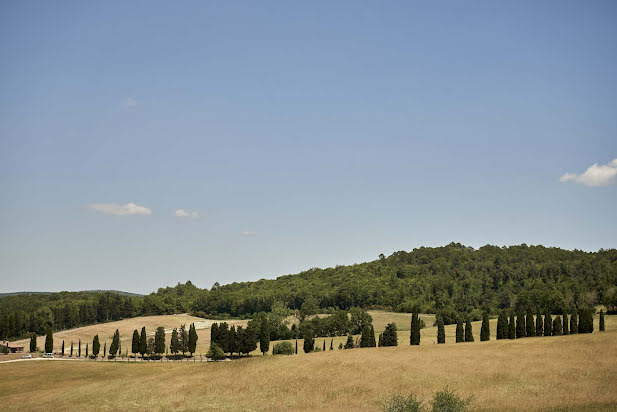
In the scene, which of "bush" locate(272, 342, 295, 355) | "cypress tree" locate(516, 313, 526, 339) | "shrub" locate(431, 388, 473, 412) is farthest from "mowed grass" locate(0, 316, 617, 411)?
"bush" locate(272, 342, 295, 355)

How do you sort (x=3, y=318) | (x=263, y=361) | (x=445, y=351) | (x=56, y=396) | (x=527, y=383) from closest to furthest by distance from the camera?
1. (x=527, y=383)
2. (x=56, y=396)
3. (x=445, y=351)
4. (x=263, y=361)
5. (x=3, y=318)

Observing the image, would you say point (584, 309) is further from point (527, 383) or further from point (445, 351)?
point (527, 383)

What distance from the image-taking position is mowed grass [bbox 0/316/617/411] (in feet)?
162

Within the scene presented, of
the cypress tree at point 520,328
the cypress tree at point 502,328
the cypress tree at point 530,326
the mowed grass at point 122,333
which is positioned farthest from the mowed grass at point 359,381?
the mowed grass at point 122,333

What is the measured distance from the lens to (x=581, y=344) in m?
66.1

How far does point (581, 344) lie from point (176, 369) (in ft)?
179

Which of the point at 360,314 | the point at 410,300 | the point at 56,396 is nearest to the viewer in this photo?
the point at 56,396

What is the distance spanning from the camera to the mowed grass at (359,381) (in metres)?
49.4

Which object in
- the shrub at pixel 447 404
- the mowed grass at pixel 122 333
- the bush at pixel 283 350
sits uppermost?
the shrub at pixel 447 404

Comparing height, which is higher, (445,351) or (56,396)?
(445,351)

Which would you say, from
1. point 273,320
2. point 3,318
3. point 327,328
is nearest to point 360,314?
point 327,328

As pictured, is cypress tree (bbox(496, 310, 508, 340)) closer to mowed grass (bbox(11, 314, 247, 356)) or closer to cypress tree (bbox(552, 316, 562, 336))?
cypress tree (bbox(552, 316, 562, 336))

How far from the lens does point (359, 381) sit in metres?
58.9

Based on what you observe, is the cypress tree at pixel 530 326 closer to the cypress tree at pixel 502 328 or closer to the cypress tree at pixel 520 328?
the cypress tree at pixel 520 328
